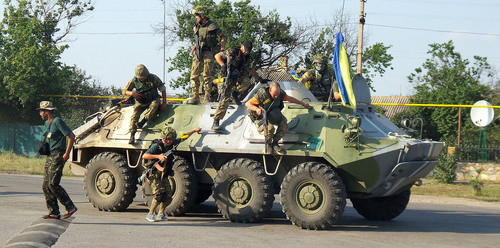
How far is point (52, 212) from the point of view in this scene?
36.6 ft

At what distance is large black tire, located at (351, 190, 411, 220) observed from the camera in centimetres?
1260

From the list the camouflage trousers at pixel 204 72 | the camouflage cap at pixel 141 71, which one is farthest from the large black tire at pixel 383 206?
the camouflage cap at pixel 141 71

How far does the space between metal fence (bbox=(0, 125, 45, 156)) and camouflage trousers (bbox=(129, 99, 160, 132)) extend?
70.5 feet

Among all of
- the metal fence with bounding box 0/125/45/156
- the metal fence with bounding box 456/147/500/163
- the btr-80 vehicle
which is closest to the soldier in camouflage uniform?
the btr-80 vehicle

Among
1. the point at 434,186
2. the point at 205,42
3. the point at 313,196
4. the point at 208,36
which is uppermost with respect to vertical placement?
the point at 208,36

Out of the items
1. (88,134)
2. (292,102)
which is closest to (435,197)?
(292,102)

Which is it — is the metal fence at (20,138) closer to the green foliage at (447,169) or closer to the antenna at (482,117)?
the green foliage at (447,169)

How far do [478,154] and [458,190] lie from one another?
4.78m

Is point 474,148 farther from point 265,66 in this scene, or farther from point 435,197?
point 265,66

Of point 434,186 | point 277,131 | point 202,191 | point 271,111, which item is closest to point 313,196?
point 277,131

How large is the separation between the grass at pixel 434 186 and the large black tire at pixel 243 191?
9.24 m

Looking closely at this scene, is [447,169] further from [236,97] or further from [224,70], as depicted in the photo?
[224,70]

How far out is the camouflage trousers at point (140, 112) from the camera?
12.7 metres

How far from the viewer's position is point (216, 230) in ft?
35.0
